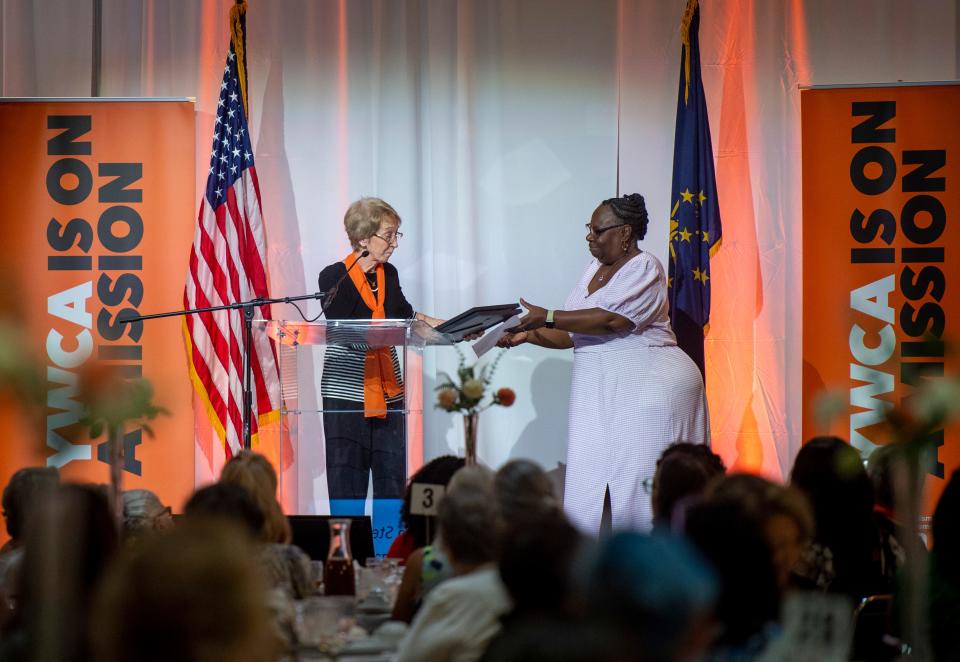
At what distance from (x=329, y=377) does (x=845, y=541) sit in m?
2.95

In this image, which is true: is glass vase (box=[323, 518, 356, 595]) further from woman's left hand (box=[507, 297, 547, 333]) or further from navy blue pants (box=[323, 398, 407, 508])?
woman's left hand (box=[507, 297, 547, 333])

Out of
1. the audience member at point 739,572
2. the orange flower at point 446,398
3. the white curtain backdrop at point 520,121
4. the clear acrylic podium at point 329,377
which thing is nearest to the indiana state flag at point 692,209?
the white curtain backdrop at point 520,121

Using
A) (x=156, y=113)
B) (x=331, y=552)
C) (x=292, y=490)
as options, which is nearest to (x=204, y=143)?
(x=156, y=113)

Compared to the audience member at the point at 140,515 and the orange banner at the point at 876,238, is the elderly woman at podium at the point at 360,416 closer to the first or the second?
the audience member at the point at 140,515

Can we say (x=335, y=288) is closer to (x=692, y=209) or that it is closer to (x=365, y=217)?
(x=365, y=217)

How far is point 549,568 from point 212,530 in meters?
0.67

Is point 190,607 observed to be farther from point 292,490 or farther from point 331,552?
point 292,490

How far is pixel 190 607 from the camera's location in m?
1.48

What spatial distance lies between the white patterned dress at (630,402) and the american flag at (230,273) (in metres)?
1.78

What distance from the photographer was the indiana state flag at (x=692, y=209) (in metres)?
6.27

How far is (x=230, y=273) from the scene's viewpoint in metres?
6.36

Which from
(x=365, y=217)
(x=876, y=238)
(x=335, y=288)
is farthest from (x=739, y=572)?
(x=876, y=238)

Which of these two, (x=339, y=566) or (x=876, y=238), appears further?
(x=876, y=238)

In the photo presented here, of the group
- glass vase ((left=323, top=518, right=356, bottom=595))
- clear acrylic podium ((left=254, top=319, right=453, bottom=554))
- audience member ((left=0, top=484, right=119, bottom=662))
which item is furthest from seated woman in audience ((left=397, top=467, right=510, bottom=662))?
clear acrylic podium ((left=254, top=319, right=453, bottom=554))
